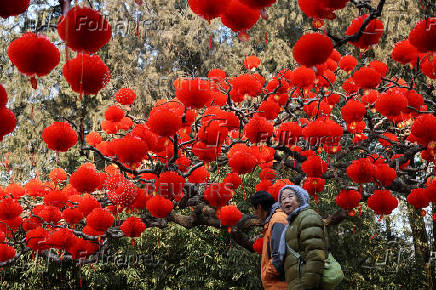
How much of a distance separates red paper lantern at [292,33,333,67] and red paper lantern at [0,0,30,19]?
1.33m

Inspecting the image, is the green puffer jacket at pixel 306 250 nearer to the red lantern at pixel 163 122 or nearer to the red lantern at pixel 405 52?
the red lantern at pixel 163 122

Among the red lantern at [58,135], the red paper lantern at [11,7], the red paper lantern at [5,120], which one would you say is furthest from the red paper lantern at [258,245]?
the red paper lantern at [11,7]

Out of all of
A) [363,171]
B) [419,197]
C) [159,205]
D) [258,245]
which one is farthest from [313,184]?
[159,205]

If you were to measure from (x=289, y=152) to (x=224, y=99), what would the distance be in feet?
3.11

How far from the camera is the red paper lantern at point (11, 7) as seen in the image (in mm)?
1396

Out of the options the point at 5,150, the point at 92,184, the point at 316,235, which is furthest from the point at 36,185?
the point at 5,150

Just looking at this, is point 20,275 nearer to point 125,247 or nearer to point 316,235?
point 125,247

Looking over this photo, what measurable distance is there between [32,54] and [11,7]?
0.36 meters

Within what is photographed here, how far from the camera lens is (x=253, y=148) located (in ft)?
13.4

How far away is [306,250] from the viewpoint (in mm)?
2416

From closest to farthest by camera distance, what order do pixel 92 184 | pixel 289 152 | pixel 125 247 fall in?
pixel 92 184 < pixel 289 152 < pixel 125 247

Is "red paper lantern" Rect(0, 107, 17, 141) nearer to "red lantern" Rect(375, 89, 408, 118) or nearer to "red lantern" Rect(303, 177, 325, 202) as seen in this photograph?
"red lantern" Rect(375, 89, 408, 118)

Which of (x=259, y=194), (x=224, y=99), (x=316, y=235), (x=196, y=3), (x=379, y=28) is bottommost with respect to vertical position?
(x=316, y=235)

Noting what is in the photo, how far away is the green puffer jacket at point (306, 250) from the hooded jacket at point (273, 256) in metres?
0.11
